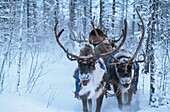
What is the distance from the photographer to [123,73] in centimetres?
628

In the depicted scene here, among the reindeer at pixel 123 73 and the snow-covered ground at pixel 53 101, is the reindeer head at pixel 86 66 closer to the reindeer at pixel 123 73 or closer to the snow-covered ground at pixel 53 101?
the reindeer at pixel 123 73

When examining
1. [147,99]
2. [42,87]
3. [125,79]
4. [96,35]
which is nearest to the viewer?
[125,79]

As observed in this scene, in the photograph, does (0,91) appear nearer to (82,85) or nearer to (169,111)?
(82,85)

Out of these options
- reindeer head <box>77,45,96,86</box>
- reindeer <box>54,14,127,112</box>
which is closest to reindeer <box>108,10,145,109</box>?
reindeer <box>54,14,127,112</box>

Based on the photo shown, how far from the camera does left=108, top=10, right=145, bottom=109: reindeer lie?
630 cm

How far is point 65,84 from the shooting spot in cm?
1011

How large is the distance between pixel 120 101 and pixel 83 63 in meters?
1.83

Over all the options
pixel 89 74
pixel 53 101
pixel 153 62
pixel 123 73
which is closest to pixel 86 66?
pixel 89 74

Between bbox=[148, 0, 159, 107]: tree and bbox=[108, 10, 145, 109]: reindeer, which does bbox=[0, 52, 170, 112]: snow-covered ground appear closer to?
bbox=[148, 0, 159, 107]: tree

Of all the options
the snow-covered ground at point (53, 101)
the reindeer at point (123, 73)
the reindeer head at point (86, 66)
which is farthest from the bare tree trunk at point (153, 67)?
the reindeer head at point (86, 66)

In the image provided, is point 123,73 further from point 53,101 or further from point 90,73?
point 53,101

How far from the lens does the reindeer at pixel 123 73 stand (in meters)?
6.30

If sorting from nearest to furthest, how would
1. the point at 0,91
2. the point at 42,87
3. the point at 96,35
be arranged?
1. the point at 0,91
2. the point at 96,35
3. the point at 42,87

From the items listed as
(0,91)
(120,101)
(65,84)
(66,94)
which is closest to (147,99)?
(120,101)
